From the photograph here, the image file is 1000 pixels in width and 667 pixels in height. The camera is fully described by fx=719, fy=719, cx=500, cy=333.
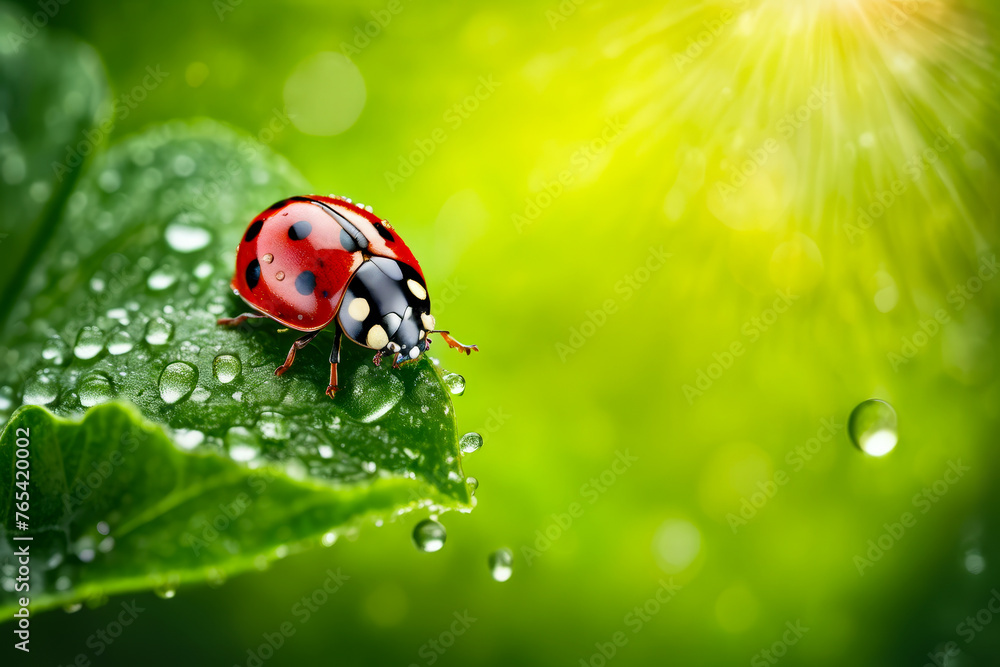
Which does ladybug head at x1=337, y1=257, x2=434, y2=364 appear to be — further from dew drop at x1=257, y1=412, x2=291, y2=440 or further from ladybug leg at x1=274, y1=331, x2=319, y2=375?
dew drop at x1=257, y1=412, x2=291, y2=440

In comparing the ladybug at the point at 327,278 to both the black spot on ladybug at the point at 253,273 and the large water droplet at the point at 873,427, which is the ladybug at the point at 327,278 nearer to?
the black spot on ladybug at the point at 253,273

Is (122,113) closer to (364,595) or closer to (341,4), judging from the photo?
(341,4)

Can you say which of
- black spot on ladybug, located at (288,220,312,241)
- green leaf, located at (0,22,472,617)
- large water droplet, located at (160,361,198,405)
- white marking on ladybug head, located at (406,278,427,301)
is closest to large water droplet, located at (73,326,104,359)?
green leaf, located at (0,22,472,617)

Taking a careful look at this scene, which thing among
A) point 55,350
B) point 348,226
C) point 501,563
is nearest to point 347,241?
point 348,226

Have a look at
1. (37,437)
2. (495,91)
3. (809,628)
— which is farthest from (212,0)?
(809,628)

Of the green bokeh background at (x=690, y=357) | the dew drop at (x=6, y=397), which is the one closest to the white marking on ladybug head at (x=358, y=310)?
the green bokeh background at (x=690, y=357)

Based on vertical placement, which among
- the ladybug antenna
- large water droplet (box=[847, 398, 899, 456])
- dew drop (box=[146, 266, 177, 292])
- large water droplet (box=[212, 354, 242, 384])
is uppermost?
large water droplet (box=[847, 398, 899, 456])
